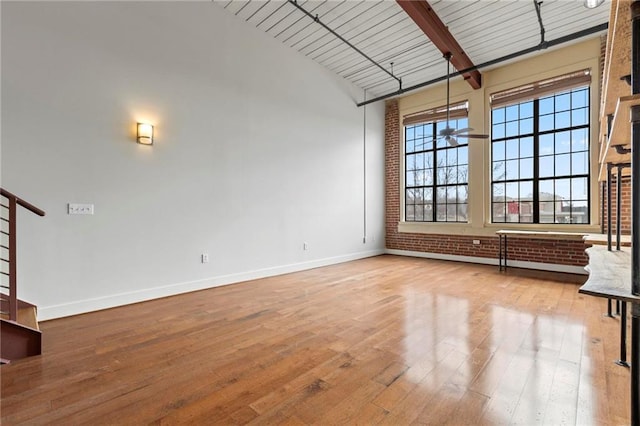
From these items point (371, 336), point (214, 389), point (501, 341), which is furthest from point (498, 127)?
point (214, 389)

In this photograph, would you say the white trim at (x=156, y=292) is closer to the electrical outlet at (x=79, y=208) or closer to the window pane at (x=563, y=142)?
the electrical outlet at (x=79, y=208)

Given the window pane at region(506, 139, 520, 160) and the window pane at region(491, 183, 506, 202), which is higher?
the window pane at region(506, 139, 520, 160)

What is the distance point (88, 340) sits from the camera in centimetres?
256

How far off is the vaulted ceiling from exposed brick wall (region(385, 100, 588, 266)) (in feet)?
6.22

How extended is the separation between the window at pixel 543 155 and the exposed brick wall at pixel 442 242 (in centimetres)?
48

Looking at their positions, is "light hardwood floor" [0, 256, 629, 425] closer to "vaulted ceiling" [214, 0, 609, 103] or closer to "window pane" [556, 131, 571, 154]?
"window pane" [556, 131, 571, 154]

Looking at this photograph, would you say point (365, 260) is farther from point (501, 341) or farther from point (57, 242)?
point (57, 242)

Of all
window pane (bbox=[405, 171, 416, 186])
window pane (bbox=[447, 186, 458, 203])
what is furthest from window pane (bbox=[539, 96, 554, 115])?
window pane (bbox=[405, 171, 416, 186])

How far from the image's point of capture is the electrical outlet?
320 centimetres

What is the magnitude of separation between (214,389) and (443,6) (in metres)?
Result: 5.29

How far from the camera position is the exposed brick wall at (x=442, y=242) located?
5.23 metres

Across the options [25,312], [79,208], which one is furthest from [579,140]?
[25,312]

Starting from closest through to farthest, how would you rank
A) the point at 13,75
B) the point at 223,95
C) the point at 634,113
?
the point at 634,113 < the point at 13,75 < the point at 223,95

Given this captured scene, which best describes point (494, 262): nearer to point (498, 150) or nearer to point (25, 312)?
point (498, 150)
